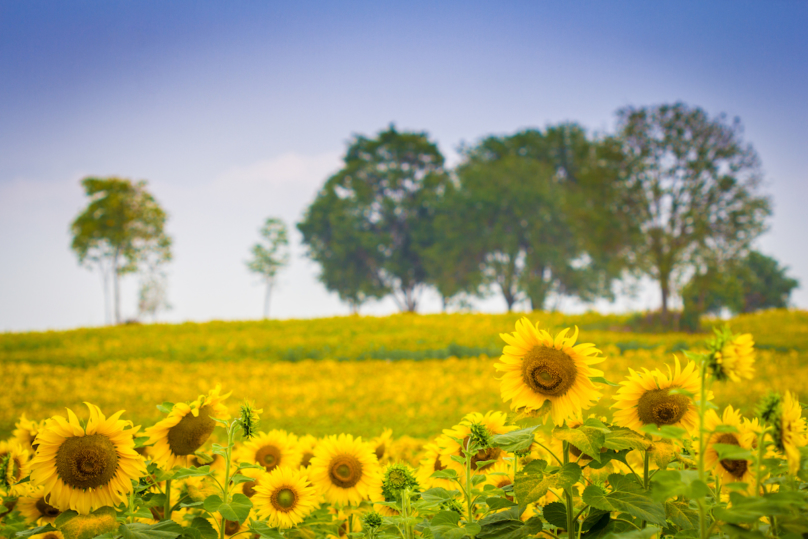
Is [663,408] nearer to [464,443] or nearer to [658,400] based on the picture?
[658,400]

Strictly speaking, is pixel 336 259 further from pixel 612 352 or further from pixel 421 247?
pixel 612 352

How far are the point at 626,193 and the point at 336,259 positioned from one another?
58.8 ft

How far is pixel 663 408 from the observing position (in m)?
1.72

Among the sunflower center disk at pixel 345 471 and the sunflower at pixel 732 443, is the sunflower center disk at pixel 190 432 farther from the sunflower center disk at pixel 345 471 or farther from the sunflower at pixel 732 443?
the sunflower at pixel 732 443

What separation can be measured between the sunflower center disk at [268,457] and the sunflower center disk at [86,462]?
0.80m

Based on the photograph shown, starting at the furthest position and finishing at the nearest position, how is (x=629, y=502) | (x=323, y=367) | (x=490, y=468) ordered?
(x=323, y=367), (x=490, y=468), (x=629, y=502)

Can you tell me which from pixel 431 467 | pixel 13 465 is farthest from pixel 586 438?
pixel 13 465

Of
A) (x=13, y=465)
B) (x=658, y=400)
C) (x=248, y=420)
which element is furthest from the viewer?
(x=13, y=465)

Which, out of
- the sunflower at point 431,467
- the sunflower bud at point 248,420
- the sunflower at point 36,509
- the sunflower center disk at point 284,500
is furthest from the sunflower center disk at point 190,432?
the sunflower at point 431,467

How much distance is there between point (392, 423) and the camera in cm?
645

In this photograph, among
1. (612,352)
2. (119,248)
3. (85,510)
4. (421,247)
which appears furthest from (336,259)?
(85,510)

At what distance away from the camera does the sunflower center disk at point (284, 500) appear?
7.02 ft

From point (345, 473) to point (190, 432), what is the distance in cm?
65

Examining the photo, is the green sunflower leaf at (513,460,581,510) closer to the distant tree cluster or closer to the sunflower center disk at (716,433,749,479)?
the sunflower center disk at (716,433,749,479)
